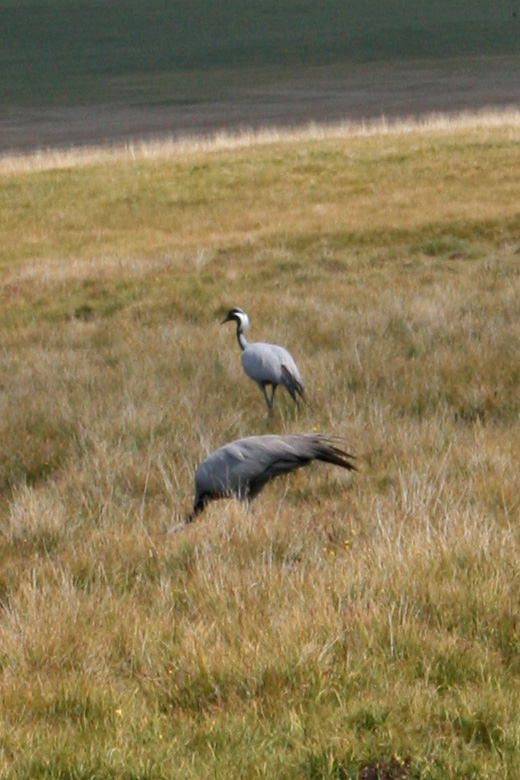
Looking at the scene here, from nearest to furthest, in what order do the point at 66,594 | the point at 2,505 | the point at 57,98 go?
the point at 66,594
the point at 2,505
the point at 57,98

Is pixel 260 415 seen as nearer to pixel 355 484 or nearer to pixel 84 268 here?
pixel 355 484

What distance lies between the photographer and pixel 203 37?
90312mm

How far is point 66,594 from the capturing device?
4.49 metres

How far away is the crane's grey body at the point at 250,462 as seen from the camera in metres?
5.64

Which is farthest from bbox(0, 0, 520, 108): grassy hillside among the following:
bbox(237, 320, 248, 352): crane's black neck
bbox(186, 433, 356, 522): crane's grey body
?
bbox(186, 433, 356, 522): crane's grey body

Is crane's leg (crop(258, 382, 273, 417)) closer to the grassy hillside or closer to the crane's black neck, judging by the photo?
the crane's black neck

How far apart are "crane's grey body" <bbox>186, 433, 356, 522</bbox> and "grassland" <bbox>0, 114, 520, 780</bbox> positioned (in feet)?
0.61

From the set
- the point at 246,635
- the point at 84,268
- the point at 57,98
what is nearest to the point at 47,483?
the point at 246,635

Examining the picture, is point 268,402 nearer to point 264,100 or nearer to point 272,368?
point 272,368

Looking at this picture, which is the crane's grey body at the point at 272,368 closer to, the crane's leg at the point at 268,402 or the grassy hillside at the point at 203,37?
the crane's leg at the point at 268,402

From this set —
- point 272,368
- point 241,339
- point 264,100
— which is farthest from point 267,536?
point 264,100

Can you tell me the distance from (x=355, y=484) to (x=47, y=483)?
6.76ft

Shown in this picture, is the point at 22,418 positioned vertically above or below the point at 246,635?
below

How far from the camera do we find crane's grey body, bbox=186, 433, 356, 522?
222 inches
